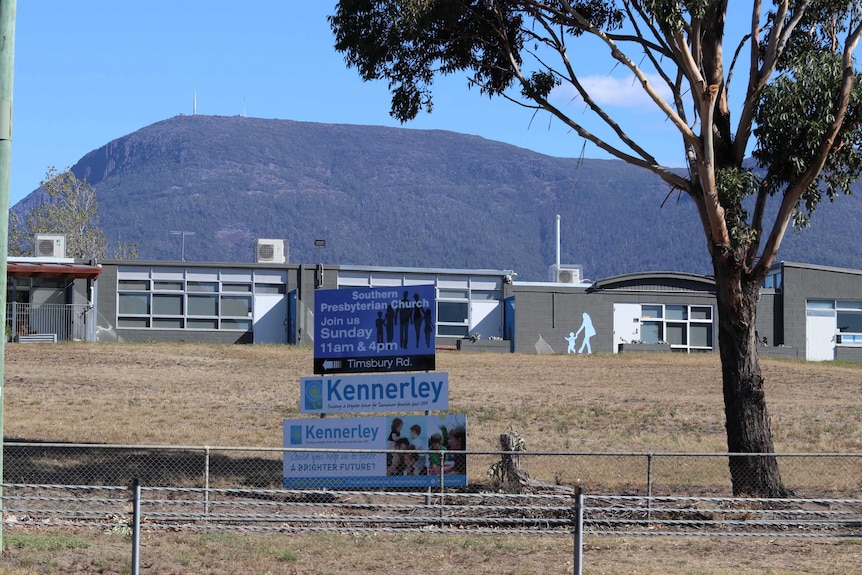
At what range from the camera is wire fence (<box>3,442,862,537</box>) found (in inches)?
598

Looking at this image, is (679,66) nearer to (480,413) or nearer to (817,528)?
(817,528)

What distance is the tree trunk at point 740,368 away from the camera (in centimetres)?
1945

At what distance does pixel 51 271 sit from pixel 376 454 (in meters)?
29.4

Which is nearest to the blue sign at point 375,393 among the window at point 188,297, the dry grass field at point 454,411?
the dry grass field at point 454,411

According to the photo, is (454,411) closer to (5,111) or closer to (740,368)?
(740,368)

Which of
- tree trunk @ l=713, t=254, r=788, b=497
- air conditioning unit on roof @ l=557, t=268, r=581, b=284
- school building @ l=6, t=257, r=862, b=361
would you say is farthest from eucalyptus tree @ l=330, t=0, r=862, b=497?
air conditioning unit on roof @ l=557, t=268, r=581, b=284

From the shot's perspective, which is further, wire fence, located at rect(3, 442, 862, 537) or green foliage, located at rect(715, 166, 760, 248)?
green foliage, located at rect(715, 166, 760, 248)

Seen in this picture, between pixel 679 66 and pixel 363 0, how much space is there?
6.03m

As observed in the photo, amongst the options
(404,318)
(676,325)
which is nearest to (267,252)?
(676,325)

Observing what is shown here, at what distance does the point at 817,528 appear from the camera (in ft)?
54.6

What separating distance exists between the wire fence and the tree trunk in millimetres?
1052

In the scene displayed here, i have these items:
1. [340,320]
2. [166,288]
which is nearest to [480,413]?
[340,320]

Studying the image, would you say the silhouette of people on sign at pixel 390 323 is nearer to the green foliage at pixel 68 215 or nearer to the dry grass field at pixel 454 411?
the dry grass field at pixel 454 411

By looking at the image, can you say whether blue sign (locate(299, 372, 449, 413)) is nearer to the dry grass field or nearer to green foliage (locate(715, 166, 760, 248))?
the dry grass field
